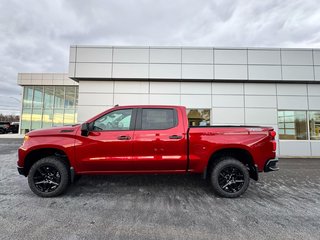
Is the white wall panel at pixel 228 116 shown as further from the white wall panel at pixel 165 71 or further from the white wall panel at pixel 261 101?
the white wall panel at pixel 165 71

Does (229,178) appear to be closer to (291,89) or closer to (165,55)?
(165,55)

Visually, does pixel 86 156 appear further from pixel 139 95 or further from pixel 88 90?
pixel 88 90

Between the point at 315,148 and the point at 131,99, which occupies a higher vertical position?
the point at 131,99

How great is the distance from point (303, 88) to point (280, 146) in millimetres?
3292

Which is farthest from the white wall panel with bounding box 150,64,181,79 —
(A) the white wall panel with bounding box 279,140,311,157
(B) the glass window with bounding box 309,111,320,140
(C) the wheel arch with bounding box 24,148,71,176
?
(B) the glass window with bounding box 309,111,320,140

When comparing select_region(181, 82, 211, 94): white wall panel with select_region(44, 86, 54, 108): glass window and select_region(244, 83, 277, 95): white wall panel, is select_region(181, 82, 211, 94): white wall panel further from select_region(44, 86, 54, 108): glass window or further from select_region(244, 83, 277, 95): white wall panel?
select_region(44, 86, 54, 108): glass window

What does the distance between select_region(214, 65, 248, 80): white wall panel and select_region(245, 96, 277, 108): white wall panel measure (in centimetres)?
115

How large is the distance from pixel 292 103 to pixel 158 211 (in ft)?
29.9

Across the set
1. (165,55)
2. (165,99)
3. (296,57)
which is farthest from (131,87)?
(296,57)

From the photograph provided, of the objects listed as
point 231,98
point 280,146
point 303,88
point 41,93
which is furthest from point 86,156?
point 41,93

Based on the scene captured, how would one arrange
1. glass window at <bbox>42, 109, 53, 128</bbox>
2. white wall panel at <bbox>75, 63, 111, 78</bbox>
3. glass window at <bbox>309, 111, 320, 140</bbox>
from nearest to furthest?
white wall panel at <bbox>75, 63, 111, 78</bbox>
glass window at <bbox>309, 111, 320, 140</bbox>
glass window at <bbox>42, 109, 53, 128</bbox>

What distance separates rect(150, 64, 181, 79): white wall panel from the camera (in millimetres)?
8102

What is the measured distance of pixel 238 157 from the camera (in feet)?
12.3

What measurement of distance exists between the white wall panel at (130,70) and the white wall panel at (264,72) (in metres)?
5.36
